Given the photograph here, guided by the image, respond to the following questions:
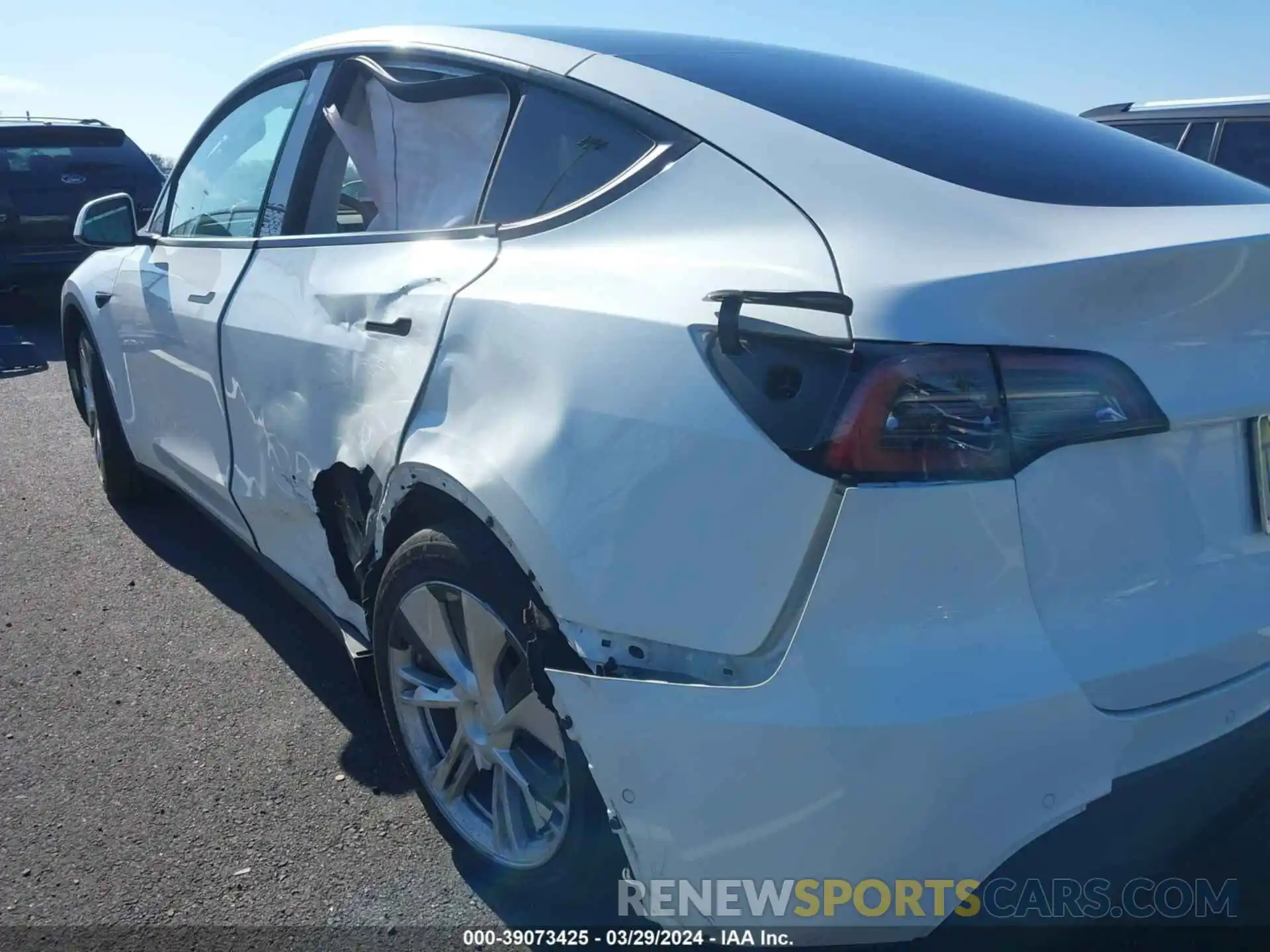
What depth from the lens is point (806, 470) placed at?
1571 millimetres

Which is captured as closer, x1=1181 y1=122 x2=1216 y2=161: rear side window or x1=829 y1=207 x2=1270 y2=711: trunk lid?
x1=829 y1=207 x2=1270 y2=711: trunk lid

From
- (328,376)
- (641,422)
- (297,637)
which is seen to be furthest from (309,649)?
(641,422)

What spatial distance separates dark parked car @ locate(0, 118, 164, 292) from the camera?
9.77m

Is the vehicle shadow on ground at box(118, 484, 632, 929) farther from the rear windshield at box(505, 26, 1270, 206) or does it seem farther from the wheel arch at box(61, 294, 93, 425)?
the rear windshield at box(505, 26, 1270, 206)

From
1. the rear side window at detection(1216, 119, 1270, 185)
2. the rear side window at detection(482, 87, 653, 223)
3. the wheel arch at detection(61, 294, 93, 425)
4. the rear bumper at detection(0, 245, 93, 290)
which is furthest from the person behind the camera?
the rear bumper at detection(0, 245, 93, 290)

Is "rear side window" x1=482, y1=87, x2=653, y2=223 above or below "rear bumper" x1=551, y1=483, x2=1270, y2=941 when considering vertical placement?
above

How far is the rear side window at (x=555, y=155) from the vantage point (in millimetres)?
2150

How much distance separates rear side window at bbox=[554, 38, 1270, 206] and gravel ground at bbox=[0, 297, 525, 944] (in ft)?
5.73

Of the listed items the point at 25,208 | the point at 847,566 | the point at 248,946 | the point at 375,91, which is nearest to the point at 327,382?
the point at 375,91

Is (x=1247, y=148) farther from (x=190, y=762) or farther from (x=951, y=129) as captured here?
(x=190, y=762)

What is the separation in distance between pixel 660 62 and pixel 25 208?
366 inches

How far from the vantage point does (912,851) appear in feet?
5.23
